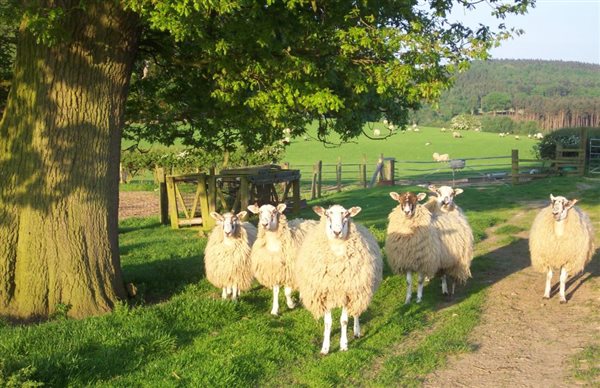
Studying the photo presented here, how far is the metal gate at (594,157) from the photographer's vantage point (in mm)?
34062

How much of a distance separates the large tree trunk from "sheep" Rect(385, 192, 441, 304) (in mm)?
4792

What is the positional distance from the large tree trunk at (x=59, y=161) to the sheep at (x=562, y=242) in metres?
7.30

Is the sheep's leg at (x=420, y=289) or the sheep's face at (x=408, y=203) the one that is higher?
the sheep's face at (x=408, y=203)

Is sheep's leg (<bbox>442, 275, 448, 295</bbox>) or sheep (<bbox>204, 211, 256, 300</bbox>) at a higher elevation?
sheep (<bbox>204, 211, 256, 300</bbox>)

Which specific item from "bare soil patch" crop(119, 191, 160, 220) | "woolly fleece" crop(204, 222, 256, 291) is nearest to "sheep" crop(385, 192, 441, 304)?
"woolly fleece" crop(204, 222, 256, 291)

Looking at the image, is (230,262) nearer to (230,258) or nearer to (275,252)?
(230,258)

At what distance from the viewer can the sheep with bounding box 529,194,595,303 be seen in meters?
10.2

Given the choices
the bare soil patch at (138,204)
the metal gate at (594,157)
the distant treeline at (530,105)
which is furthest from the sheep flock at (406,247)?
the distant treeline at (530,105)

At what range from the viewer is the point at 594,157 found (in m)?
36.0

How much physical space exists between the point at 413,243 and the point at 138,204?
20.8 metres

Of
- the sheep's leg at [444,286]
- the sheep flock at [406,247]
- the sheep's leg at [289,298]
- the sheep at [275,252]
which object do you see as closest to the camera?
the sheep's leg at [289,298]

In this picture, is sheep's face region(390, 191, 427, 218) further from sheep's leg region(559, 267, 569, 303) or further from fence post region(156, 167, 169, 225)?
fence post region(156, 167, 169, 225)

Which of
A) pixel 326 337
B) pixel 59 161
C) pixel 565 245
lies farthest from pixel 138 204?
pixel 326 337

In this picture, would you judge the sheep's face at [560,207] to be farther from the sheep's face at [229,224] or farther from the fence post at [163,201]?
the fence post at [163,201]
